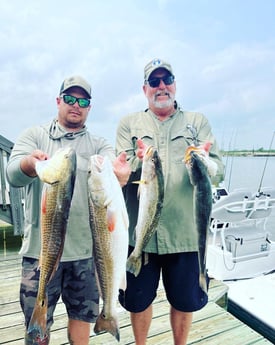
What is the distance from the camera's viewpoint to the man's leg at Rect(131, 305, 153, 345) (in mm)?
2433

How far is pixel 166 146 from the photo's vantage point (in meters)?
2.32

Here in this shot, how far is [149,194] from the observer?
178cm

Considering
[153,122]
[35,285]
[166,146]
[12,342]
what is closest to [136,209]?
[166,146]

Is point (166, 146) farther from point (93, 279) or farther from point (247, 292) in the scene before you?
point (247, 292)

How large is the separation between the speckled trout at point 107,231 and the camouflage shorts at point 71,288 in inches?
18.7

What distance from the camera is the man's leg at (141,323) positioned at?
2.43 m

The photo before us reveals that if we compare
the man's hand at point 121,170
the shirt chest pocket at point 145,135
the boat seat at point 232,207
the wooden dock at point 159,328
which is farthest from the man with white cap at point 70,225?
the boat seat at point 232,207

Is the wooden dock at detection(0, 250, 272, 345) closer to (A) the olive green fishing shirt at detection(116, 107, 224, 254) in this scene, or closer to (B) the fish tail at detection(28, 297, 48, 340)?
(A) the olive green fishing shirt at detection(116, 107, 224, 254)

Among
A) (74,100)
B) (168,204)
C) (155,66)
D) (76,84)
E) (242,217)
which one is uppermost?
(155,66)

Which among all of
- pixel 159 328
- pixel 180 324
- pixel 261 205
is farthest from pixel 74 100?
pixel 261 205

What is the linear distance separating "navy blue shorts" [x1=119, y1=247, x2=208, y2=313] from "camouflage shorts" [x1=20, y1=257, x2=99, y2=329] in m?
0.29

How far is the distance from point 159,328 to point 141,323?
2.56 ft

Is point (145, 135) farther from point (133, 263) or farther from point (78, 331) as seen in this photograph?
point (78, 331)

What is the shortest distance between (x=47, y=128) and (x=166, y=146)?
0.86 meters
